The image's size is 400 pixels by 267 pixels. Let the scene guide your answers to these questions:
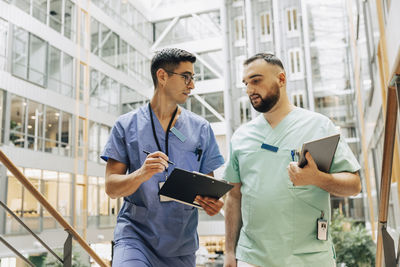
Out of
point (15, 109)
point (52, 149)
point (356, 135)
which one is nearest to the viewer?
point (15, 109)

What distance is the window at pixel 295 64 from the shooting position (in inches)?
279

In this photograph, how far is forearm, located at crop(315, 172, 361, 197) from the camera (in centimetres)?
156

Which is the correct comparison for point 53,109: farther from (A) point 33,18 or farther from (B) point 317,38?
(B) point 317,38

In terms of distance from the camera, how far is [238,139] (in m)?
1.95

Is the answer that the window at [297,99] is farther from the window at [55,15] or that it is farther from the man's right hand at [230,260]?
the man's right hand at [230,260]

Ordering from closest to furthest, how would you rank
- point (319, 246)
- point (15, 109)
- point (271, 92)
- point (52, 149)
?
point (319, 246) < point (271, 92) < point (15, 109) < point (52, 149)

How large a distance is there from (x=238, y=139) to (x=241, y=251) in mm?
492

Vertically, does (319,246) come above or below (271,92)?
below

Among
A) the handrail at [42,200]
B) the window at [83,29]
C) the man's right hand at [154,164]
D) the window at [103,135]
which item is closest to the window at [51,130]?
the window at [103,135]

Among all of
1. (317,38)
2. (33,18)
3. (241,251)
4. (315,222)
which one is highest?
(317,38)

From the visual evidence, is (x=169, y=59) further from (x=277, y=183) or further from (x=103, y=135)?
(x=103, y=135)

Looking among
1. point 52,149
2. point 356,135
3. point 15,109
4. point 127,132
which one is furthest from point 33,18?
point 356,135

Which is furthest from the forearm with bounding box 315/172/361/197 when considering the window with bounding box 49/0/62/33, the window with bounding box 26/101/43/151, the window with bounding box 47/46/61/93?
the window with bounding box 47/46/61/93

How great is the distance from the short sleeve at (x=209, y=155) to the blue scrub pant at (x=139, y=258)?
40 centimetres
